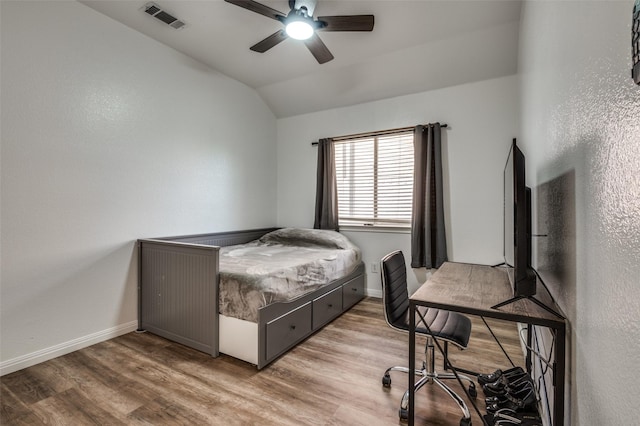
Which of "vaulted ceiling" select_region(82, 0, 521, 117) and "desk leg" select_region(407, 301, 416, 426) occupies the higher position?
"vaulted ceiling" select_region(82, 0, 521, 117)

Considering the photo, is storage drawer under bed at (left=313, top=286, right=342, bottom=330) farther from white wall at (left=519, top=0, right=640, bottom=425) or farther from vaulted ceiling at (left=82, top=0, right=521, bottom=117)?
vaulted ceiling at (left=82, top=0, right=521, bottom=117)

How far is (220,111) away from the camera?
363 cm

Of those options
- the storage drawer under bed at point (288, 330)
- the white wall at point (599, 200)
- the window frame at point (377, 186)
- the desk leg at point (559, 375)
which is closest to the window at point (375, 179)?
the window frame at point (377, 186)

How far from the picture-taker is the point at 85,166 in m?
2.42

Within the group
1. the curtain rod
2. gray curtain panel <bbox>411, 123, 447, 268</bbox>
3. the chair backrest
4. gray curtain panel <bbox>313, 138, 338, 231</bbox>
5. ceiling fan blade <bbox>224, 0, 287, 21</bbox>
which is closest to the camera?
the chair backrest

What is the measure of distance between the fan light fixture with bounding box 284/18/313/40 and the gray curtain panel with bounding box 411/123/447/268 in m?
1.75

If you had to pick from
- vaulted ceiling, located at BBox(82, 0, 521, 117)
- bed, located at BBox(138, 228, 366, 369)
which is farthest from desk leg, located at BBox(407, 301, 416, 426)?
vaulted ceiling, located at BBox(82, 0, 521, 117)

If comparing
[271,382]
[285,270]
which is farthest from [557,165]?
[271,382]

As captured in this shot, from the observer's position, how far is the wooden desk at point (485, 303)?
107cm

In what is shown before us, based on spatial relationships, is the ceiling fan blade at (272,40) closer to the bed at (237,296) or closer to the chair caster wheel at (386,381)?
the bed at (237,296)

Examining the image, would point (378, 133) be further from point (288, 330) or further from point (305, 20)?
point (288, 330)

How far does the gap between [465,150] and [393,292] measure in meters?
2.25

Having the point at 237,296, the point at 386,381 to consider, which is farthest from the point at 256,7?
the point at 386,381

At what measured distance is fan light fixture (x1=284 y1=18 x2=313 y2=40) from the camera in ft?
7.01
